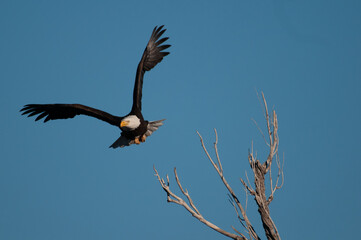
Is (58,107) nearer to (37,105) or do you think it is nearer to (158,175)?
(37,105)

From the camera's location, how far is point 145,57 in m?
8.51

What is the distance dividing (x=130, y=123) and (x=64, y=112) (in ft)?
4.35

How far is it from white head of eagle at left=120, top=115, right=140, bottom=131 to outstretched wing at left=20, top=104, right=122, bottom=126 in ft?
0.76

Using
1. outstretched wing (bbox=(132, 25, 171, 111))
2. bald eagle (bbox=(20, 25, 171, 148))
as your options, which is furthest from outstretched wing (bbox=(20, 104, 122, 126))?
outstretched wing (bbox=(132, 25, 171, 111))

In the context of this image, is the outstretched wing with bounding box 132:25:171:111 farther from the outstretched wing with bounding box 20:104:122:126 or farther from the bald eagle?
the outstretched wing with bounding box 20:104:122:126

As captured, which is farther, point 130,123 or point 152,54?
point 152,54

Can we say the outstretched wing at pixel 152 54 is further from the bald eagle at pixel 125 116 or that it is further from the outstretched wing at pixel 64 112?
the outstretched wing at pixel 64 112

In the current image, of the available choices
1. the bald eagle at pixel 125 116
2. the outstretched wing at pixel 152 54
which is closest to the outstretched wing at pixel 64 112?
the bald eagle at pixel 125 116

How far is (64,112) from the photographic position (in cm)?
797

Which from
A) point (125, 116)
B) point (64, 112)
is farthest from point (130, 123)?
point (64, 112)

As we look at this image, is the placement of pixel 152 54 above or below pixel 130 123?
above

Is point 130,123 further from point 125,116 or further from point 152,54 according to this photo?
point 152,54

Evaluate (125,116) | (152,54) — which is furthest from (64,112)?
(152,54)

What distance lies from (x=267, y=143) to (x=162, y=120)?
4123 mm
